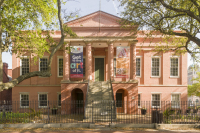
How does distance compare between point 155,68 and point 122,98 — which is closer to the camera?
point 122,98

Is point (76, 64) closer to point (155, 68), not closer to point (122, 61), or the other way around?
point (122, 61)

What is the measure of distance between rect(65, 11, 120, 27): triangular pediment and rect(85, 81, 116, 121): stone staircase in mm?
6384

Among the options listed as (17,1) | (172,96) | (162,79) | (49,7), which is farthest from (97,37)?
(172,96)

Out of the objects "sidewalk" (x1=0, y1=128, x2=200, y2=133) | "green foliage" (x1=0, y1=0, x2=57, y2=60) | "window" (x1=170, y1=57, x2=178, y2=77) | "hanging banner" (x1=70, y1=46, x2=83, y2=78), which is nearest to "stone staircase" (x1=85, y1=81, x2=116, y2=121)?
"sidewalk" (x1=0, y1=128, x2=200, y2=133)

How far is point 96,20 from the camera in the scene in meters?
17.3

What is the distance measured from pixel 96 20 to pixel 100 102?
8.93 meters

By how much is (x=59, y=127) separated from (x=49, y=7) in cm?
1055

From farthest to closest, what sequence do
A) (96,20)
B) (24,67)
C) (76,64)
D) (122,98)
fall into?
(24,67) < (122,98) < (96,20) < (76,64)

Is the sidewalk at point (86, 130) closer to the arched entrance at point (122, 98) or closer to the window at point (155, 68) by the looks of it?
the arched entrance at point (122, 98)

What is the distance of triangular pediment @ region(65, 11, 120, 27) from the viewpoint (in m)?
17.1

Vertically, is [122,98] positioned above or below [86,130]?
above

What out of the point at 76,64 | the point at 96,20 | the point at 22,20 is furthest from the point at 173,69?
the point at 22,20

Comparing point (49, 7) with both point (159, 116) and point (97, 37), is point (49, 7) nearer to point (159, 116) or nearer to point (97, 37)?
point (97, 37)

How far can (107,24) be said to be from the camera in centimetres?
1709
